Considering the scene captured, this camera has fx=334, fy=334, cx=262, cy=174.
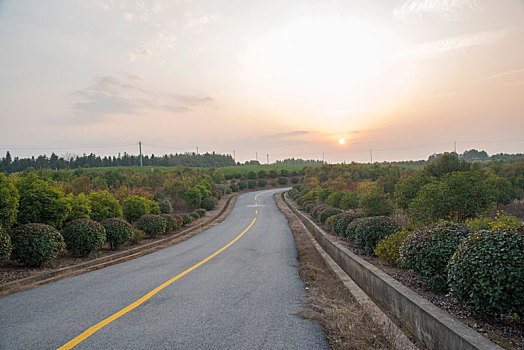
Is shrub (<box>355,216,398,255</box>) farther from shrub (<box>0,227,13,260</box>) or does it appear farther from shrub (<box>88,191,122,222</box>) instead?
shrub (<box>88,191,122,222</box>)

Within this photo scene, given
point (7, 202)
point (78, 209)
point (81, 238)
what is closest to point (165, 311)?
point (81, 238)

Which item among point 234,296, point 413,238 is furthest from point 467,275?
point 234,296

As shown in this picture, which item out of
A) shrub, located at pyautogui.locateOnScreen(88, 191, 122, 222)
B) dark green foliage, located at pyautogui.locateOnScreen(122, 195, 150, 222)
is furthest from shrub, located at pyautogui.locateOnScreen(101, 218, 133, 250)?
dark green foliage, located at pyautogui.locateOnScreen(122, 195, 150, 222)

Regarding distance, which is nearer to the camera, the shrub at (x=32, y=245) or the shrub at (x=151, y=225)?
the shrub at (x=32, y=245)

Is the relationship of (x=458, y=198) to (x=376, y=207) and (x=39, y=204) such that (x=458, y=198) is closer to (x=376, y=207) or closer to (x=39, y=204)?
(x=376, y=207)

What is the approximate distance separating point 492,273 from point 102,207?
1406 cm

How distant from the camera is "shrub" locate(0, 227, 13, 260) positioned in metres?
7.68

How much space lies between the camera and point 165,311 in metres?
5.17

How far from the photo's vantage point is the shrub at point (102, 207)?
14.0 meters

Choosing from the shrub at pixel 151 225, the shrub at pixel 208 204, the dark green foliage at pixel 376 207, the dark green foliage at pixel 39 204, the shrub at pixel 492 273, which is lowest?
the shrub at pixel 208 204

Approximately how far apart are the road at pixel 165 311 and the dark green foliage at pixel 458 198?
5105mm

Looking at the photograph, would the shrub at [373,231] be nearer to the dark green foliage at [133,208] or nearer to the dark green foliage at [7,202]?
the dark green foliage at [7,202]

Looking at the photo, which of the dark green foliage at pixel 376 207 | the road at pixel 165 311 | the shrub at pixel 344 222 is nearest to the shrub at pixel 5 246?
the road at pixel 165 311

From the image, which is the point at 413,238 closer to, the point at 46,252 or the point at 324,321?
the point at 324,321
